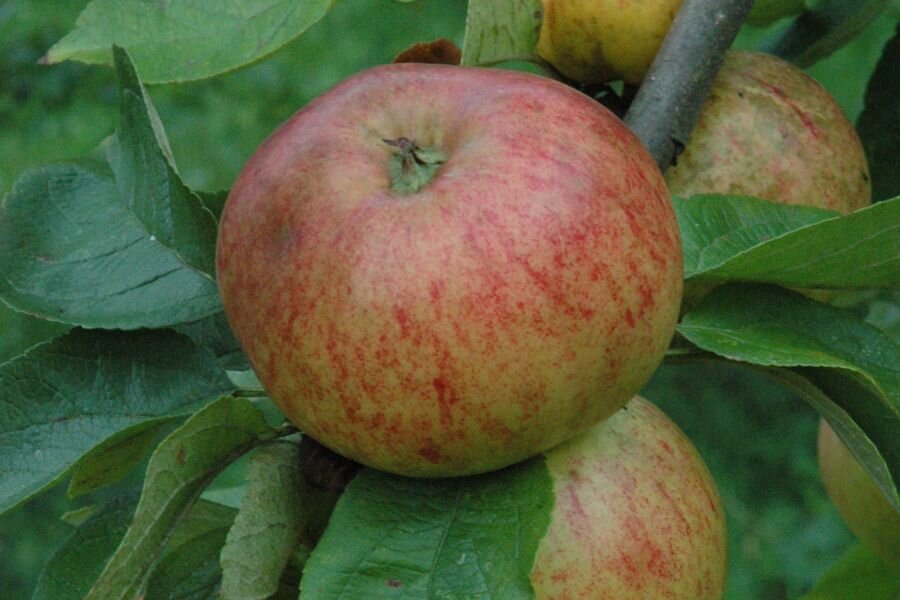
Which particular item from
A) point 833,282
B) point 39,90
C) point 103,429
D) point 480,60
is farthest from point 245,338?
point 39,90

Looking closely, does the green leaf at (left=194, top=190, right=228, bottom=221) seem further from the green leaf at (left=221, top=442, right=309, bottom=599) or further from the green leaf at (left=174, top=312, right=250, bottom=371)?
the green leaf at (left=221, top=442, right=309, bottom=599)

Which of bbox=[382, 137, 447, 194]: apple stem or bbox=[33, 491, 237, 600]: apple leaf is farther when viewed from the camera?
bbox=[33, 491, 237, 600]: apple leaf

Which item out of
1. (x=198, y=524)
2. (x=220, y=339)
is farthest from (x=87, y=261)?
(x=198, y=524)

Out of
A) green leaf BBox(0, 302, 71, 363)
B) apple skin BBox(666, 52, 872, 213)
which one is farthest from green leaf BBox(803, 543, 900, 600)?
green leaf BBox(0, 302, 71, 363)

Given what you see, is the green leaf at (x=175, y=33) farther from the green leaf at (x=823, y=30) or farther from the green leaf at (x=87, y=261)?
the green leaf at (x=823, y=30)

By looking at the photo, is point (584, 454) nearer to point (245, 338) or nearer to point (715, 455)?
point (245, 338)

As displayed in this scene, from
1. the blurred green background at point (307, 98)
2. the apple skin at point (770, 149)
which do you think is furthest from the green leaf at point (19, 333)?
the apple skin at point (770, 149)
